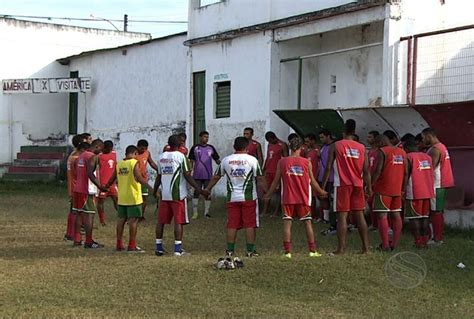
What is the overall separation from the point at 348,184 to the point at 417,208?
4.41 feet

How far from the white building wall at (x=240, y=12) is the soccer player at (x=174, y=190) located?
230 inches

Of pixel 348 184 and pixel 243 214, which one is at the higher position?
pixel 348 184

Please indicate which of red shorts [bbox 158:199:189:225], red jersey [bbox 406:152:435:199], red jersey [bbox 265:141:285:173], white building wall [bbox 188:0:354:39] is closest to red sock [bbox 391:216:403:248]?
red jersey [bbox 406:152:435:199]

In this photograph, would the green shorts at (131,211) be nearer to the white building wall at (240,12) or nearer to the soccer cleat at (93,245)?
the soccer cleat at (93,245)

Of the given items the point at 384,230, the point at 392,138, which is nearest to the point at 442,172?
the point at 392,138

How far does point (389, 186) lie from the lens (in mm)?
11539

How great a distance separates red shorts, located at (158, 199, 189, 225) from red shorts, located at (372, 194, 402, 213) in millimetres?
2682

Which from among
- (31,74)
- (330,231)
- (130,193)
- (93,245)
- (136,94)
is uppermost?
(31,74)

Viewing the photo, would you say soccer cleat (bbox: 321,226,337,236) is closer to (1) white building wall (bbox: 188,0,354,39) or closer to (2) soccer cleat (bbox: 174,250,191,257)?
(2) soccer cleat (bbox: 174,250,191,257)

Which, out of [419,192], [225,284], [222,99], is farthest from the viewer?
[222,99]

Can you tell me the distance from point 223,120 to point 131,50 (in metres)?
6.43

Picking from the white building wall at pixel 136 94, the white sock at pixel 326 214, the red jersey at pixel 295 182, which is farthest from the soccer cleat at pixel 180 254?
the white building wall at pixel 136 94

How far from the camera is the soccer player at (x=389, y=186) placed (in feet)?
37.8

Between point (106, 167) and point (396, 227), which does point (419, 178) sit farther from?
point (106, 167)
